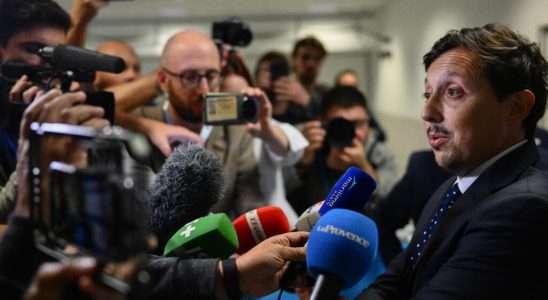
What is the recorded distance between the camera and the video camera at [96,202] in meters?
0.74

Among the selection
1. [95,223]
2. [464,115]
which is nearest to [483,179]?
[464,115]

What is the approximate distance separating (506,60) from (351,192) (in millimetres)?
395

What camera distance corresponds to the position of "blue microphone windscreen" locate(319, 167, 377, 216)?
116 centimetres

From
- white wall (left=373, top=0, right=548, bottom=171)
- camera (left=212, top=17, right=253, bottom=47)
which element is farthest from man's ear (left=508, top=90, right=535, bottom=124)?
white wall (left=373, top=0, right=548, bottom=171)

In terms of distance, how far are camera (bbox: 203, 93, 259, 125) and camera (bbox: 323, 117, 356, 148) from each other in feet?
1.10

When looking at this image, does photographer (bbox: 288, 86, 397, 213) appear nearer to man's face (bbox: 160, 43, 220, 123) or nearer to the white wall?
Result: man's face (bbox: 160, 43, 220, 123)

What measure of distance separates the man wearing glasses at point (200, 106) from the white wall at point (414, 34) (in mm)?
2204

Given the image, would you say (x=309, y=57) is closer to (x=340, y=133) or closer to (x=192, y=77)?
(x=340, y=133)

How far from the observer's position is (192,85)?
2002mm

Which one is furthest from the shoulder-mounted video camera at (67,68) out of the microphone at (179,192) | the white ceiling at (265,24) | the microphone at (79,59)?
the white ceiling at (265,24)

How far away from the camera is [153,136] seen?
1.84 m

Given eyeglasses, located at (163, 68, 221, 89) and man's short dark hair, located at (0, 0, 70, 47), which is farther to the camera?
eyeglasses, located at (163, 68, 221, 89)

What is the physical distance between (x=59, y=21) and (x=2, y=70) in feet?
0.75

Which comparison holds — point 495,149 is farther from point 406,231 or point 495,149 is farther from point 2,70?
point 406,231
